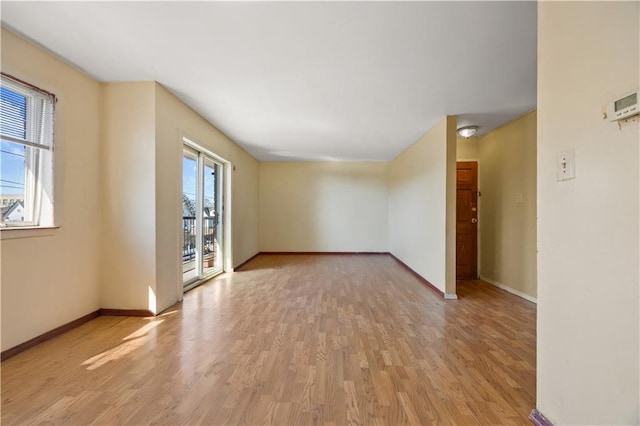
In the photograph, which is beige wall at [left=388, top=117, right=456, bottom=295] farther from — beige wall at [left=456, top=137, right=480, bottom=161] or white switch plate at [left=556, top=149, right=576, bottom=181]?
white switch plate at [left=556, top=149, right=576, bottom=181]

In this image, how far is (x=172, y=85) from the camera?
2816mm

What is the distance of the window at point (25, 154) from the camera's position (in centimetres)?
201

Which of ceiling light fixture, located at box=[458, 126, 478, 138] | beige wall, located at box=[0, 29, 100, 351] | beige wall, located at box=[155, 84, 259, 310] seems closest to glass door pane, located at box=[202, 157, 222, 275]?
beige wall, located at box=[155, 84, 259, 310]

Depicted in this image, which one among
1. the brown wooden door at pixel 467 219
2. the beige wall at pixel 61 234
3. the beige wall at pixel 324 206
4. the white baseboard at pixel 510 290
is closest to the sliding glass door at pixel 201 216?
the beige wall at pixel 61 234

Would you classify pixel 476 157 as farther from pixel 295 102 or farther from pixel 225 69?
pixel 225 69

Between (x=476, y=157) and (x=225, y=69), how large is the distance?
169 inches

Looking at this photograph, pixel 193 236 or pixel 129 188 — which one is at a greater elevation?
pixel 129 188

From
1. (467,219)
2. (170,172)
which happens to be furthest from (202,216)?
(467,219)

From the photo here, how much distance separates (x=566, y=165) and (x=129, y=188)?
357 cm

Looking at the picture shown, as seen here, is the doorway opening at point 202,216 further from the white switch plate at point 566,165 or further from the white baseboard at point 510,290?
the white baseboard at point 510,290

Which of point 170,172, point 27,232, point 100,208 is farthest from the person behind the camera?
point 170,172

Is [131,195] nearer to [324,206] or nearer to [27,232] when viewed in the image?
[27,232]

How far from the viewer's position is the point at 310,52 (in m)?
2.16

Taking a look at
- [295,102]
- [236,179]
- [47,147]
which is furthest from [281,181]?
[47,147]
